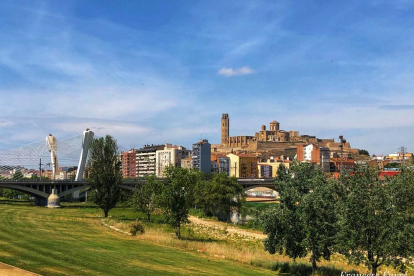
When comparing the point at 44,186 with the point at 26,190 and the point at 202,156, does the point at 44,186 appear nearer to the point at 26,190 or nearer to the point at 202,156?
the point at 26,190

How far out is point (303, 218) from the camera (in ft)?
77.2

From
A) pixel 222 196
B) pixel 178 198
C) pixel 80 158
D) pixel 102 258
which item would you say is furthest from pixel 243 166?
pixel 102 258

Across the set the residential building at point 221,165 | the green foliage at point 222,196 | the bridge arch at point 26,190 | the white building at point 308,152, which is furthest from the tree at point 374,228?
the white building at point 308,152

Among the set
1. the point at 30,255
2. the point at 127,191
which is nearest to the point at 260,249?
the point at 30,255

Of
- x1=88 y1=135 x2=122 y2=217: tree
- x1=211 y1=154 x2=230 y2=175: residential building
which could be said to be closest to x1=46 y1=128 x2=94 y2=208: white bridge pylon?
x1=88 y1=135 x2=122 y2=217: tree

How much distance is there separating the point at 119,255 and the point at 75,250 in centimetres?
238

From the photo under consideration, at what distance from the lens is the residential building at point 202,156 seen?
17262 cm

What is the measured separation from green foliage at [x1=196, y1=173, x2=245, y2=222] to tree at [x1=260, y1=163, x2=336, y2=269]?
44.0 meters

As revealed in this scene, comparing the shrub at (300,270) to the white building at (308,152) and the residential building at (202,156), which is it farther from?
the white building at (308,152)

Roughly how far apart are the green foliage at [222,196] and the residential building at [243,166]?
102 m

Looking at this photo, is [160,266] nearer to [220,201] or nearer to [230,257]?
[230,257]

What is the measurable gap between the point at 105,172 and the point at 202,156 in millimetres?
119643

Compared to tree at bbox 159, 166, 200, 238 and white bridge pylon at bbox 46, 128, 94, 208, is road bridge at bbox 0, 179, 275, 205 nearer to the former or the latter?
white bridge pylon at bbox 46, 128, 94, 208

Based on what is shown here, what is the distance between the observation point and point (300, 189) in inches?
992
